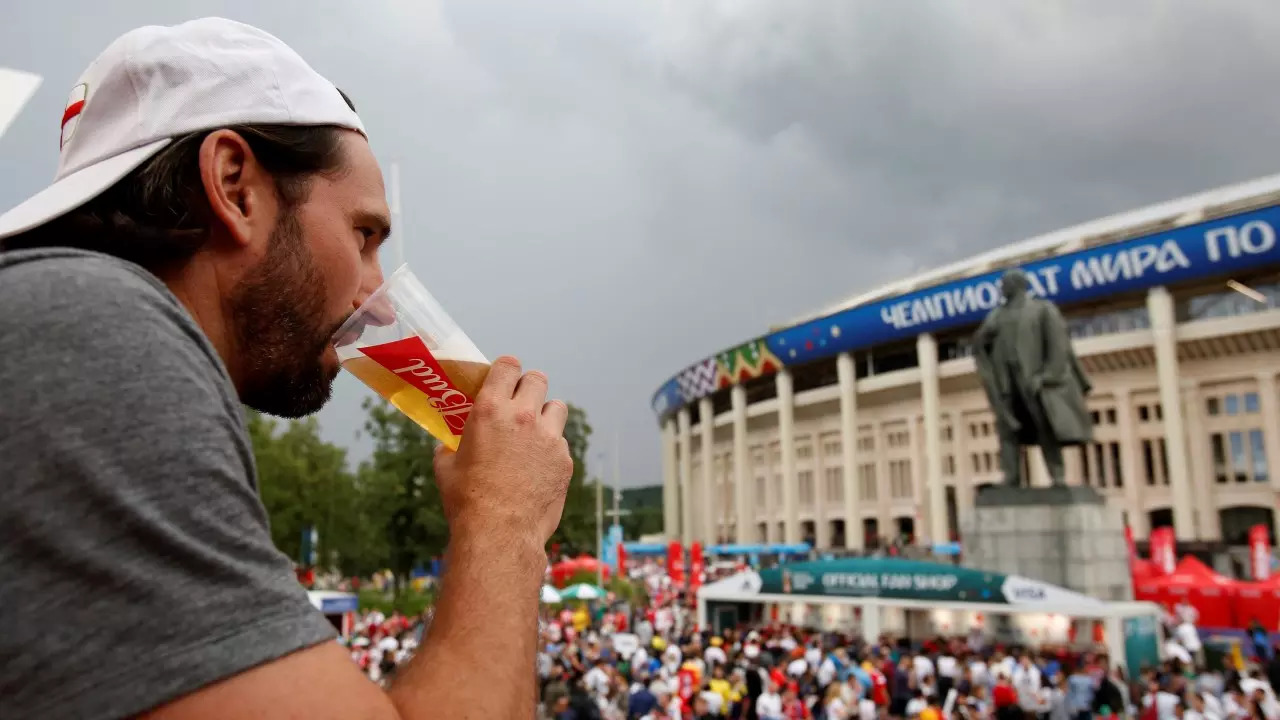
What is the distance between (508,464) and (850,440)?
49179mm

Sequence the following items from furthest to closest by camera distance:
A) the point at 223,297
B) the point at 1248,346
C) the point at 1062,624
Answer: the point at 1248,346
the point at 1062,624
the point at 223,297

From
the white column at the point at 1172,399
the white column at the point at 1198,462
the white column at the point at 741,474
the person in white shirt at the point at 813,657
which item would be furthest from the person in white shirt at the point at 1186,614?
the white column at the point at 741,474

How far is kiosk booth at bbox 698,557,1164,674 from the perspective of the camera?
14.5m

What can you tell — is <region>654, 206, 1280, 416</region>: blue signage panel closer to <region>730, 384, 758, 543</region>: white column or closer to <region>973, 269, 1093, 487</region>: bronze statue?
<region>730, 384, 758, 543</region>: white column

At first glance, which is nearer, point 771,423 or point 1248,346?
point 1248,346

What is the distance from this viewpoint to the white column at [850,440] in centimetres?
4856

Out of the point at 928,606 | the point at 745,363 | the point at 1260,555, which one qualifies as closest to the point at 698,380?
the point at 745,363

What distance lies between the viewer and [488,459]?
3.36 ft

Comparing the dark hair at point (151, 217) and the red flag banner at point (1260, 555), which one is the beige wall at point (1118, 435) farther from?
the dark hair at point (151, 217)

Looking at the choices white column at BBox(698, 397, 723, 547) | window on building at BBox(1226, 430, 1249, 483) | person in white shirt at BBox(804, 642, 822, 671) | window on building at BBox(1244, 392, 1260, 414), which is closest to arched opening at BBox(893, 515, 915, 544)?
white column at BBox(698, 397, 723, 547)

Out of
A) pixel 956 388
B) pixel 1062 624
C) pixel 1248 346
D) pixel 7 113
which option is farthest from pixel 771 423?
pixel 7 113

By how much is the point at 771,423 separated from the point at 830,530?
24.2 ft

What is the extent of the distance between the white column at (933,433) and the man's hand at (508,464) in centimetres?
4486

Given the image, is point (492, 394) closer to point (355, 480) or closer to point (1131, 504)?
point (355, 480)
